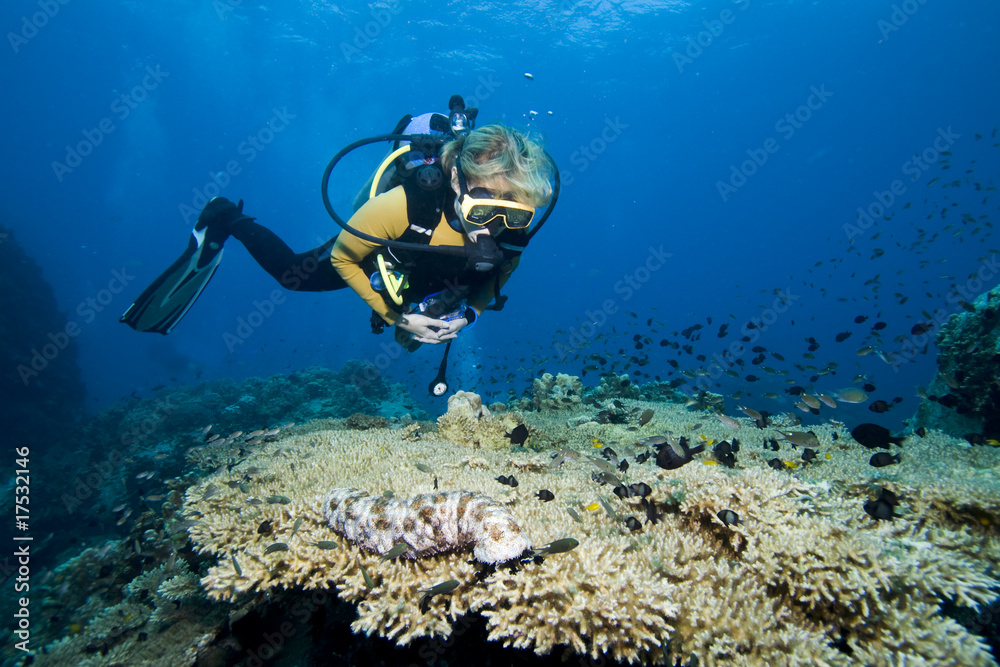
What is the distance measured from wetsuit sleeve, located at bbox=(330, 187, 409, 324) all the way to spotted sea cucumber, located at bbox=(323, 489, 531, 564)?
2478 millimetres

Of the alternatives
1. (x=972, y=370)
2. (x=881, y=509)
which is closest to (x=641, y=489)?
(x=881, y=509)

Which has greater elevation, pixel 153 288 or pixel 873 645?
pixel 153 288

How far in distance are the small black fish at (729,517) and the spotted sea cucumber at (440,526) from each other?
1476mm

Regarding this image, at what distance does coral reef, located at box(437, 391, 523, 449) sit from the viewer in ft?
20.4

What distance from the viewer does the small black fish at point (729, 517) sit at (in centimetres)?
280

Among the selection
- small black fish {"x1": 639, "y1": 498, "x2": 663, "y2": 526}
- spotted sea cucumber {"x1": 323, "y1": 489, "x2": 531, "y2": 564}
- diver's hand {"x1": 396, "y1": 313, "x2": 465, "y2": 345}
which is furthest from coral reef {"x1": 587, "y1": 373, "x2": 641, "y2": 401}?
spotted sea cucumber {"x1": 323, "y1": 489, "x2": 531, "y2": 564}

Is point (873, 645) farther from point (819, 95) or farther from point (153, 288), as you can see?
point (819, 95)

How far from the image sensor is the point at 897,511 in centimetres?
320

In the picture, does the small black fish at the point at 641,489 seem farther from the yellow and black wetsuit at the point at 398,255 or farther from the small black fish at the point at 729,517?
the yellow and black wetsuit at the point at 398,255

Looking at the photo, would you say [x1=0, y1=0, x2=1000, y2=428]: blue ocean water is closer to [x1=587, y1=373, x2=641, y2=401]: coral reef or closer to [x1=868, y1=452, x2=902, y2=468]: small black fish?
[x1=587, y1=373, x2=641, y2=401]: coral reef

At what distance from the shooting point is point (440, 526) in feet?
8.35

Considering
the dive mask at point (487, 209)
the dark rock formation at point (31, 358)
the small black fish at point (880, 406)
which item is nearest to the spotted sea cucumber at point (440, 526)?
the dive mask at point (487, 209)

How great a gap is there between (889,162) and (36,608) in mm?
124927

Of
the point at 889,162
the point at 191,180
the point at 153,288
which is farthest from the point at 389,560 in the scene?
the point at 889,162
